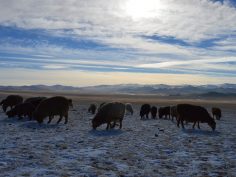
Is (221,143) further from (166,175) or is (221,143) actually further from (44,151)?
(44,151)

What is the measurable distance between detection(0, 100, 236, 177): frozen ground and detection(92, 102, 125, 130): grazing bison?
220 centimetres

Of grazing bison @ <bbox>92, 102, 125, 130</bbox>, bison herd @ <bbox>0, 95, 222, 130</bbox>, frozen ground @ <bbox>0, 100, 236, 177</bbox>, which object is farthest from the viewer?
bison herd @ <bbox>0, 95, 222, 130</bbox>

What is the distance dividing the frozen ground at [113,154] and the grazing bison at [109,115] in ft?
7.22

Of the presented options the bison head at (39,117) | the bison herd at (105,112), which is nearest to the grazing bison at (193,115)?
the bison herd at (105,112)

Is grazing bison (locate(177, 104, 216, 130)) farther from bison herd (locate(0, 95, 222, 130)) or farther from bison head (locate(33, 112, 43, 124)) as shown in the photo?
bison head (locate(33, 112, 43, 124))

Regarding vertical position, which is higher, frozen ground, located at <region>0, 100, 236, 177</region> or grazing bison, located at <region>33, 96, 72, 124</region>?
grazing bison, located at <region>33, 96, 72, 124</region>

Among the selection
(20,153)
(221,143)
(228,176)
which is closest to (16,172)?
(20,153)

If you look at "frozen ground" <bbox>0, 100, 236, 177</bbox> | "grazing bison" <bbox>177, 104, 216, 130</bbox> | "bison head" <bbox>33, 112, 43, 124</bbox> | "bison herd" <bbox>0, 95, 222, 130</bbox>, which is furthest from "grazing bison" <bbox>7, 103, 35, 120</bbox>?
"grazing bison" <bbox>177, 104, 216, 130</bbox>

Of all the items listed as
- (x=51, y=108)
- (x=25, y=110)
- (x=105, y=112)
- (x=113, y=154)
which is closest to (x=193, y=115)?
(x=105, y=112)

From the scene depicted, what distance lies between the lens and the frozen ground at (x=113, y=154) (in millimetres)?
10188

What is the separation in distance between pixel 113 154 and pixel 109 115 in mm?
8114

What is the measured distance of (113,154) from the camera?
12.6 meters

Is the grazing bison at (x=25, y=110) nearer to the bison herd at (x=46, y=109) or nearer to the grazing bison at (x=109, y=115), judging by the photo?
the bison herd at (x=46, y=109)

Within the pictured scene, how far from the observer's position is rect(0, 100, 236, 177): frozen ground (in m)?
10.2
